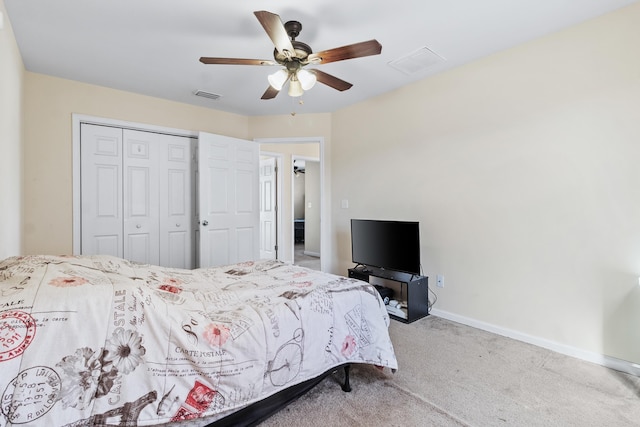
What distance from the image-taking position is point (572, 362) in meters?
2.24

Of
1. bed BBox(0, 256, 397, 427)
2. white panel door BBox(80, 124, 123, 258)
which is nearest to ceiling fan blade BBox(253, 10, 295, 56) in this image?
bed BBox(0, 256, 397, 427)

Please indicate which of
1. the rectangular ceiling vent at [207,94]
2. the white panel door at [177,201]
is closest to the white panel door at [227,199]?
the white panel door at [177,201]

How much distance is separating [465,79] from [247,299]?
2.82m

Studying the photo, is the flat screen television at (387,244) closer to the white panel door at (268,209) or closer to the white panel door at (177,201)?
the white panel door at (177,201)

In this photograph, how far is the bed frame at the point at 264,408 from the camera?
1353 millimetres

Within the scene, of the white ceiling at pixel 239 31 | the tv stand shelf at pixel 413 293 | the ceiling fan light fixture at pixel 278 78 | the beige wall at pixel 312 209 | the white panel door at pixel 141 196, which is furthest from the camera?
the beige wall at pixel 312 209

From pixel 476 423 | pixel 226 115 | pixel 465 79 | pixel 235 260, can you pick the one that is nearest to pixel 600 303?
pixel 476 423

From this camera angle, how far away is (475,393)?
6.08 feet

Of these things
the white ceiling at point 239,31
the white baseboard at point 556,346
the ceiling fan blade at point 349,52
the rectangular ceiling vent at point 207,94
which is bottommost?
the white baseboard at point 556,346

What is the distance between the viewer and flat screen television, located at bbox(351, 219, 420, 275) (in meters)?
3.05

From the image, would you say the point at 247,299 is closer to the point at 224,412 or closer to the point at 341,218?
the point at 224,412

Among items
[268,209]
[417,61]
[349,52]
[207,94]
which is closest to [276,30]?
[349,52]

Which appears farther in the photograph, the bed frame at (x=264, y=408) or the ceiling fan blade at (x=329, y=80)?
the ceiling fan blade at (x=329, y=80)

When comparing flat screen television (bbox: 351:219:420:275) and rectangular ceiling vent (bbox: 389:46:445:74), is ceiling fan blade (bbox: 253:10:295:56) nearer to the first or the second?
rectangular ceiling vent (bbox: 389:46:445:74)
